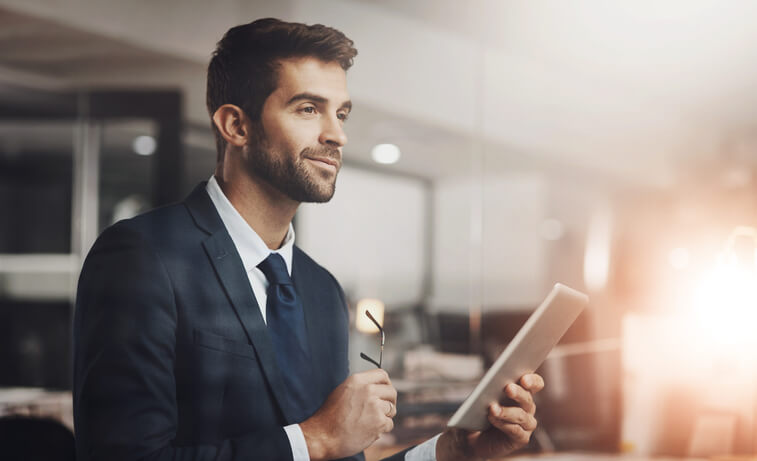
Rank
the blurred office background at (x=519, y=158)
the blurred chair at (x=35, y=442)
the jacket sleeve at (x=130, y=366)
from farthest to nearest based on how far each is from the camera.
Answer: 1. the blurred office background at (x=519, y=158)
2. the blurred chair at (x=35, y=442)
3. the jacket sleeve at (x=130, y=366)

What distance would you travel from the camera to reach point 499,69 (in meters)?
3.03

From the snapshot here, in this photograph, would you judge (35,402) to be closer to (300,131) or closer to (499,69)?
(300,131)

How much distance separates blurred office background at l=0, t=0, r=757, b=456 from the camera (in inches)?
87.6

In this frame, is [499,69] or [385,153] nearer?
[385,153]

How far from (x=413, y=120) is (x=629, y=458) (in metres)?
1.64

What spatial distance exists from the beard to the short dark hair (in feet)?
0.26

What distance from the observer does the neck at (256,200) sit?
1.60m

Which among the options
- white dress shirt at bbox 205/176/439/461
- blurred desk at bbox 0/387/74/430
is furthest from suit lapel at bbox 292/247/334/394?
blurred desk at bbox 0/387/74/430

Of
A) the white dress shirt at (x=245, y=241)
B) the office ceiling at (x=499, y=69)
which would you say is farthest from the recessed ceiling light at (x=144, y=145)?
the white dress shirt at (x=245, y=241)

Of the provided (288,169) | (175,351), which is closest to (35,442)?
(175,351)

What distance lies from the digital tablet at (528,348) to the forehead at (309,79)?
0.70 meters

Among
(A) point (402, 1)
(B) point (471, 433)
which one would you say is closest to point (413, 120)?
(A) point (402, 1)

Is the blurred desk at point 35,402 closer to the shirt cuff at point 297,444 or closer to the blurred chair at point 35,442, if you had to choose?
the blurred chair at point 35,442

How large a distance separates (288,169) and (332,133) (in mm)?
141
